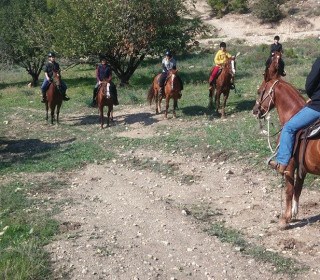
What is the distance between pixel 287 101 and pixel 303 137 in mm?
900

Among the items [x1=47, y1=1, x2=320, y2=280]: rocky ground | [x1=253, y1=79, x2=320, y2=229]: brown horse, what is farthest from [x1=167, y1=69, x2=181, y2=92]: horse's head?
[x1=253, y1=79, x2=320, y2=229]: brown horse

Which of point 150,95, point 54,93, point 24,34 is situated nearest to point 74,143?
point 54,93

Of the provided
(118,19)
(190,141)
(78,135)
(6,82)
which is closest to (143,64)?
(6,82)

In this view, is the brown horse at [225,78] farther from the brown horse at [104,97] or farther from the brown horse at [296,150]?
the brown horse at [296,150]

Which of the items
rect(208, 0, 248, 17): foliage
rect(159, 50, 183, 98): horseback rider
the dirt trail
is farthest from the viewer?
rect(208, 0, 248, 17): foliage

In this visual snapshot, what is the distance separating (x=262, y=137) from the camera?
12.2m

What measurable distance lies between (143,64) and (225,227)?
28.6 metres

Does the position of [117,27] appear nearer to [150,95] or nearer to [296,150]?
[150,95]

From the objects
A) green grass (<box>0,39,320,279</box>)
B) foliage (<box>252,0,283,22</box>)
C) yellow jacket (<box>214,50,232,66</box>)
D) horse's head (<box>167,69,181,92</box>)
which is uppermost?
foliage (<box>252,0,283,22</box>)

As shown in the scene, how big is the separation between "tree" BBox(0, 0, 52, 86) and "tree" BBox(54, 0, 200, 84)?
3437mm

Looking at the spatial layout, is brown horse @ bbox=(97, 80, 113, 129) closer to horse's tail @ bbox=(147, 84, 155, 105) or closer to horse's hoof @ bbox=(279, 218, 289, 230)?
horse's tail @ bbox=(147, 84, 155, 105)

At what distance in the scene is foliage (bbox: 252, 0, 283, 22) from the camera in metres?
55.2

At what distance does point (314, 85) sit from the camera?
22.5 ft

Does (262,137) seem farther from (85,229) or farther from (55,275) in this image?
(55,275)
